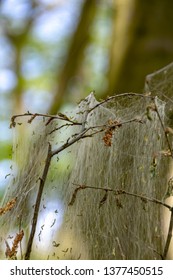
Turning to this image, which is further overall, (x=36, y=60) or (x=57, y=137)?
(x=36, y=60)

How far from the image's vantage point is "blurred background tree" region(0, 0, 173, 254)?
2.61 meters

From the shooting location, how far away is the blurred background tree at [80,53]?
103 inches

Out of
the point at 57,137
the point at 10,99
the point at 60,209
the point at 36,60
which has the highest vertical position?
the point at 36,60

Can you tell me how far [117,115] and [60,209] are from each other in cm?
27

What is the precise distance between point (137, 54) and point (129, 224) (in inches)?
61.8

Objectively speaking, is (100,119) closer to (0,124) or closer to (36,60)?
(0,124)

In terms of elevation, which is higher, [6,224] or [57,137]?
[57,137]

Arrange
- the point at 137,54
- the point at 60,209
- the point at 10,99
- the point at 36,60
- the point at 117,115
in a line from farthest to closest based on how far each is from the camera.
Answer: the point at 36,60, the point at 10,99, the point at 137,54, the point at 117,115, the point at 60,209

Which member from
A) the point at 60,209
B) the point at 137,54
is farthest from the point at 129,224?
the point at 137,54

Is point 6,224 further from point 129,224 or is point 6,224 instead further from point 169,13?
point 169,13

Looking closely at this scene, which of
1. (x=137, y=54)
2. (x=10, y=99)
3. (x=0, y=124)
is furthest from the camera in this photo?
(x=10, y=99)

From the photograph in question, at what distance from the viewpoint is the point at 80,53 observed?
14.5 ft

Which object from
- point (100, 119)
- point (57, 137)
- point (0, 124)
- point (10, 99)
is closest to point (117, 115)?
point (100, 119)
